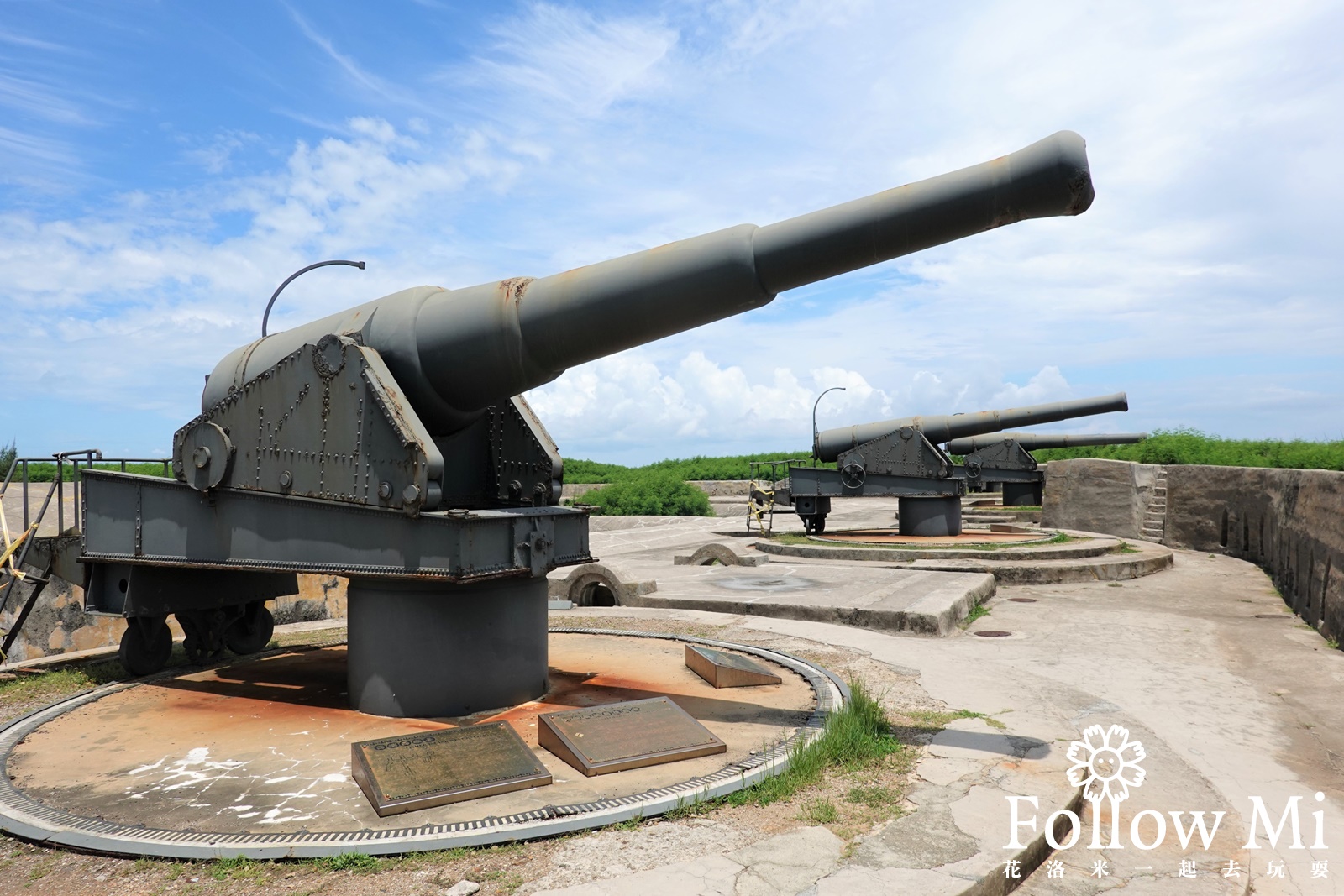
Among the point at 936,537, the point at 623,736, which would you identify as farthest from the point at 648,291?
the point at 936,537

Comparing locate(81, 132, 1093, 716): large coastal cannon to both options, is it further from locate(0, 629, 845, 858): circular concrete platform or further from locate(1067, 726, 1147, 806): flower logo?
locate(1067, 726, 1147, 806): flower logo

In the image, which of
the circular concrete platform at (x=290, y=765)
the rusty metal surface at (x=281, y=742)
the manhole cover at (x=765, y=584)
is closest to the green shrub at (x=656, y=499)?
the manhole cover at (x=765, y=584)

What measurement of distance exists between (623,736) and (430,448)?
191 centimetres

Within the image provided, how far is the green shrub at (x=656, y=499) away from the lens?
106ft

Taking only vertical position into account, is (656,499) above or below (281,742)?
above

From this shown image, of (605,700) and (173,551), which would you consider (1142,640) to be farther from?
(173,551)

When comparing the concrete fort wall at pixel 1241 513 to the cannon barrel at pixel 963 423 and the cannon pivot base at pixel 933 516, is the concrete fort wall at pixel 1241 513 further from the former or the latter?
the cannon pivot base at pixel 933 516

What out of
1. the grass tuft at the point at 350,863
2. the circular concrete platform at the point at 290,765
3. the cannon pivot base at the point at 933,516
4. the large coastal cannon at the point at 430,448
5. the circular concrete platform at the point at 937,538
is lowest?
the grass tuft at the point at 350,863

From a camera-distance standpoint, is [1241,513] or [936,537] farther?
[1241,513]

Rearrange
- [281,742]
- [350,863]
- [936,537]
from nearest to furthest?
[350,863]
[281,742]
[936,537]

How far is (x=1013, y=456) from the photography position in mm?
26750

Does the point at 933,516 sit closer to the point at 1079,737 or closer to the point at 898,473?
the point at 898,473

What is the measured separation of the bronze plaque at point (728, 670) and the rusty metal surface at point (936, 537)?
10.4 m

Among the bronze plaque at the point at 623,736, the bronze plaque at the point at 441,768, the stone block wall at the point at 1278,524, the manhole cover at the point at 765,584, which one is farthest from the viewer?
the manhole cover at the point at 765,584
